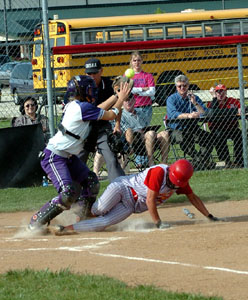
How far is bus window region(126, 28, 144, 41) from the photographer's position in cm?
2430

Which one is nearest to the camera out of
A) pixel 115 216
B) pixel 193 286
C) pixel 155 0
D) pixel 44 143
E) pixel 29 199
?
pixel 193 286

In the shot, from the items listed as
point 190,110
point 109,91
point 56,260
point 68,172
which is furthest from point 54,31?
point 56,260

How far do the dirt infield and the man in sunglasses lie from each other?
2.94 metres

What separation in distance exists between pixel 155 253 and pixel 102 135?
Result: 113 inches

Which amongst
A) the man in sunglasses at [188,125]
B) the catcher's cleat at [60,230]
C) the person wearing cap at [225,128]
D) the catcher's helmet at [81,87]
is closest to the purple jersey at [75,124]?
the catcher's helmet at [81,87]

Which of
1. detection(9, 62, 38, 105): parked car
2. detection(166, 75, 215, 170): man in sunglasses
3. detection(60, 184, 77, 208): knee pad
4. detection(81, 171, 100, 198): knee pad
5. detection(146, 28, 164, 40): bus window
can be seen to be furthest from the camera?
detection(9, 62, 38, 105): parked car

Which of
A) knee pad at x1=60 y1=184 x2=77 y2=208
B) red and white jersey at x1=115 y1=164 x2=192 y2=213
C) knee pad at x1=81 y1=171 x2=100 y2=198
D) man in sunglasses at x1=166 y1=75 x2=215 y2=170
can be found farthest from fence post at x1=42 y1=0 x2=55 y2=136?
knee pad at x1=60 y1=184 x2=77 y2=208

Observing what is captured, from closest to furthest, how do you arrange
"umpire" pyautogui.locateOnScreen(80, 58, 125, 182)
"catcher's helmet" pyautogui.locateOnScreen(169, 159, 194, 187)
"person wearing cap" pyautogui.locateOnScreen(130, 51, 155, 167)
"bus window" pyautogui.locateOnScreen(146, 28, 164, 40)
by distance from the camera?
"catcher's helmet" pyautogui.locateOnScreen(169, 159, 194, 187), "umpire" pyautogui.locateOnScreen(80, 58, 125, 182), "person wearing cap" pyautogui.locateOnScreen(130, 51, 155, 167), "bus window" pyautogui.locateOnScreen(146, 28, 164, 40)

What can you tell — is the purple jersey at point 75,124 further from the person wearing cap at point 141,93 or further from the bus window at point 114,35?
the bus window at point 114,35

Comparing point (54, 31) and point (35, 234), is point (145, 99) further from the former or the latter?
point (54, 31)

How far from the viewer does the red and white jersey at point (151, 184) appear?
762 centimetres

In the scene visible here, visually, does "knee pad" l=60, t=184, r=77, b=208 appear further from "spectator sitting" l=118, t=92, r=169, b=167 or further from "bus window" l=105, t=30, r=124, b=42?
"bus window" l=105, t=30, r=124, b=42

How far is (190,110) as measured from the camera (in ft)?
39.1

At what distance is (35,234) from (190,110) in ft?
15.3
